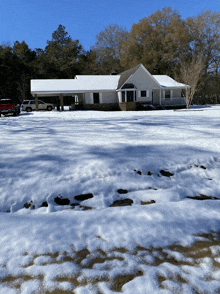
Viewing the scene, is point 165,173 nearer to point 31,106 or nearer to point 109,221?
point 109,221

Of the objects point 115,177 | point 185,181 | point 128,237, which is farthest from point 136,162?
point 128,237

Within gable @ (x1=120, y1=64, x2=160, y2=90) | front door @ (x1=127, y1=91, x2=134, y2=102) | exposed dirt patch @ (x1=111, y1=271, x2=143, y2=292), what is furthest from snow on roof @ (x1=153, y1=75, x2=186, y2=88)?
exposed dirt patch @ (x1=111, y1=271, x2=143, y2=292)

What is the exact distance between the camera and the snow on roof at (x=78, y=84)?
26.2 metres

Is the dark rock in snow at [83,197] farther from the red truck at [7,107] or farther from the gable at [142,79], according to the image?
the gable at [142,79]

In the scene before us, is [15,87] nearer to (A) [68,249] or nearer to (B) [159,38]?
(B) [159,38]

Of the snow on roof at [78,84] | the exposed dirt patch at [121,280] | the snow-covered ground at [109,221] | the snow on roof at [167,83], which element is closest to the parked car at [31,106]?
the snow on roof at [78,84]

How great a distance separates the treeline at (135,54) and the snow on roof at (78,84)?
1143cm

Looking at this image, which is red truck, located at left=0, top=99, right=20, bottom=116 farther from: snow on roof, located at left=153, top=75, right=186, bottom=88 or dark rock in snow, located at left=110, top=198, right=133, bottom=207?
snow on roof, located at left=153, top=75, right=186, bottom=88

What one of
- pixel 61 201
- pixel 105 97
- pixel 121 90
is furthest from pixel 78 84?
pixel 61 201

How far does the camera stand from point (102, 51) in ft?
155

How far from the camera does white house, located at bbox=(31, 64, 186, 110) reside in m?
26.8

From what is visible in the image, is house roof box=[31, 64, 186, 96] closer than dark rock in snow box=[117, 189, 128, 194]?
No

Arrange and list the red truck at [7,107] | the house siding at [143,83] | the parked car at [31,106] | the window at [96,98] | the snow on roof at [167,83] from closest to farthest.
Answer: the red truck at [7,107], the house siding at [143,83], the window at [96,98], the parked car at [31,106], the snow on roof at [167,83]

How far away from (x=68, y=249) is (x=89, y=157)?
2.95m
